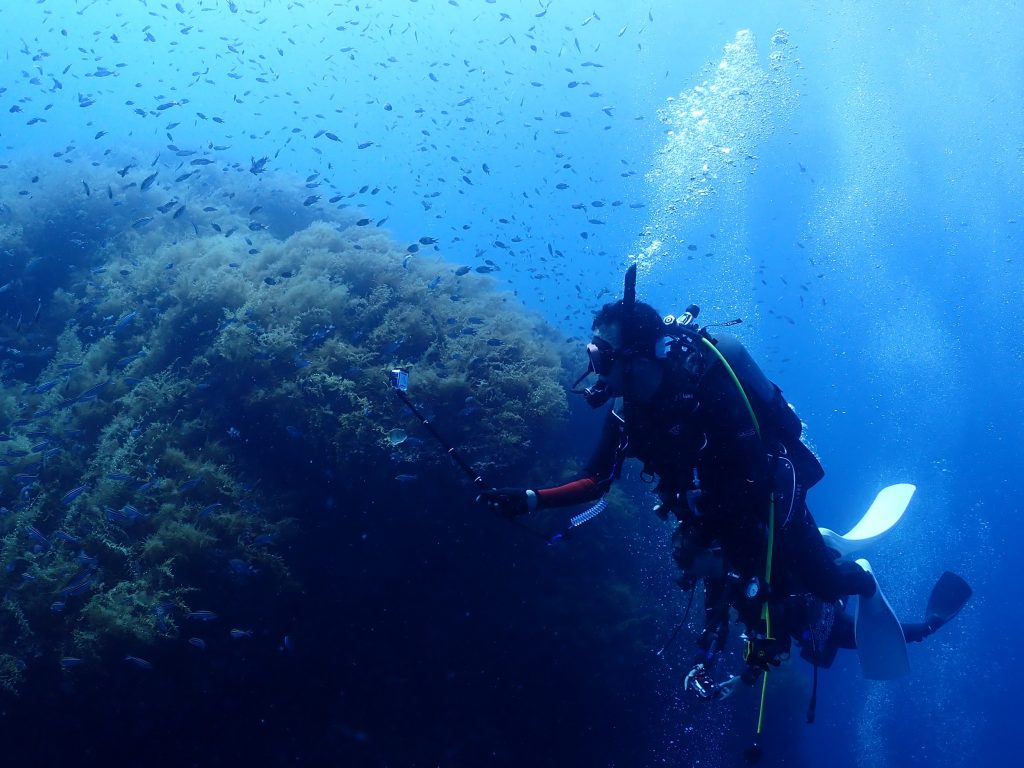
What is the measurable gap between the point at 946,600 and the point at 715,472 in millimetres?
5055

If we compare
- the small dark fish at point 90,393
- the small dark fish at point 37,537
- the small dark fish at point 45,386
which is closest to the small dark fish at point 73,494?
the small dark fish at point 37,537

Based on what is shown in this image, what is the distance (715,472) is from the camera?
13.3 ft

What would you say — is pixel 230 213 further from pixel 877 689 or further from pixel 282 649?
pixel 877 689

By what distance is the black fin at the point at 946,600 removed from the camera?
640 centimetres

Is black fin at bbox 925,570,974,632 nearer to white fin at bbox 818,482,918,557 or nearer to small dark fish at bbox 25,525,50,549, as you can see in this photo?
white fin at bbox 818,482,918,557

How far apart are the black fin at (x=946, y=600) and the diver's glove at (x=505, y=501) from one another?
5.76 m

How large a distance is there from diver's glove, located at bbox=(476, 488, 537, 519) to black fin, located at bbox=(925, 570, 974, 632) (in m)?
5.76

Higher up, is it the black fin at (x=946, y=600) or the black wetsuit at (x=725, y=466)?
the black fin at (x=946, y=600)

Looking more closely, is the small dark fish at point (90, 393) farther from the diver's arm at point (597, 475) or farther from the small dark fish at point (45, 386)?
the diver's arm at point (597, 475)

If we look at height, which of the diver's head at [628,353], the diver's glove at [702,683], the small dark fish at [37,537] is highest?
the diver's head at [628,353]

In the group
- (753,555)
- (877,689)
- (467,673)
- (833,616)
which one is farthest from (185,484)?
(877,689)

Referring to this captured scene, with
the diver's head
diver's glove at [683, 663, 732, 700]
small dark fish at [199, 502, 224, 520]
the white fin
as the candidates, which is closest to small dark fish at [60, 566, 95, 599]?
small dark fish at [199, 502, 224, 520]

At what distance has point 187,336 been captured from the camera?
31.6 feet

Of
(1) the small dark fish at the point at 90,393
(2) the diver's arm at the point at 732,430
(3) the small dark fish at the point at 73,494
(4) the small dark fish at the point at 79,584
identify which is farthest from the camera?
(1) the small dark fish at the point at 90,393
